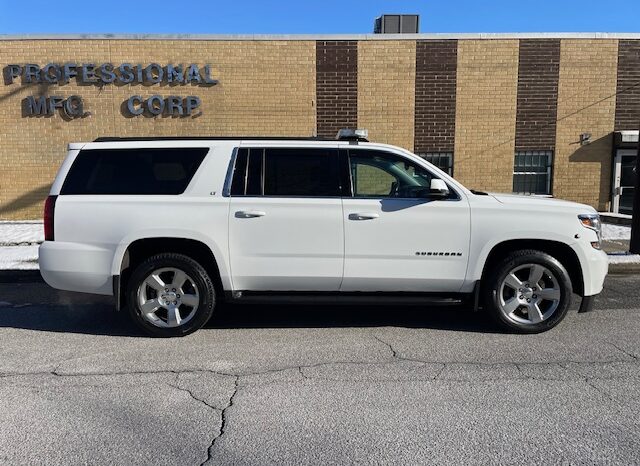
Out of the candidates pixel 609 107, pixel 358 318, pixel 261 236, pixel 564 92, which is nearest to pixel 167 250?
pixel 261 236

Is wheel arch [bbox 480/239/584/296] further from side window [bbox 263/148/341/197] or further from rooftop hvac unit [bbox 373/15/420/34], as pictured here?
Result: rooftop hvac unit [bbox 373/15/420/34]

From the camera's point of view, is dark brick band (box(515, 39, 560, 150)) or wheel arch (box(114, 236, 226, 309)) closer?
wheel arch (box(114, 236, 226, 309))

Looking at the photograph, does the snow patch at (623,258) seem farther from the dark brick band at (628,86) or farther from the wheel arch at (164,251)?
the wheel arch at (164,251)

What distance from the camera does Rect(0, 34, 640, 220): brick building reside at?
42.9 ft

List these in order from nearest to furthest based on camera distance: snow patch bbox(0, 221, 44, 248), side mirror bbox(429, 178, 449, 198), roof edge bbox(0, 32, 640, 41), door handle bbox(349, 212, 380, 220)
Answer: side mirror bbox(429, 178, 449, 198) → door handle bbox(349, 212, 380, 220) → snow patch bbox(0, 221, 44, 248) → roof edge bbox(0, 32, 640, 41)

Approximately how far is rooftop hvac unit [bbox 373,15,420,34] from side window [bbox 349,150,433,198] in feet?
36.2

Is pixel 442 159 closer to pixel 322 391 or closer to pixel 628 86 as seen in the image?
pixel 628 86

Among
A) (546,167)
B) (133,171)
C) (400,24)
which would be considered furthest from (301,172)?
(400,24)

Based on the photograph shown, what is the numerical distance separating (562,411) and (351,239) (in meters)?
2.24

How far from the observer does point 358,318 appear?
559 centimetres

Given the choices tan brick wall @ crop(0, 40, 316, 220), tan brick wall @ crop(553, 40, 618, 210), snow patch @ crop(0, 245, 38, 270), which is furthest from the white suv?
tan brick wall @ crop(553, 40, 618, 210)

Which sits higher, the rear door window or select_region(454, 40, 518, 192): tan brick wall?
select_region(454, 40, 518, 192): tan brick wall

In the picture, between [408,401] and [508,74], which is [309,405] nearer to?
[408,401]

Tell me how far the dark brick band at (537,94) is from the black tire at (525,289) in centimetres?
967
